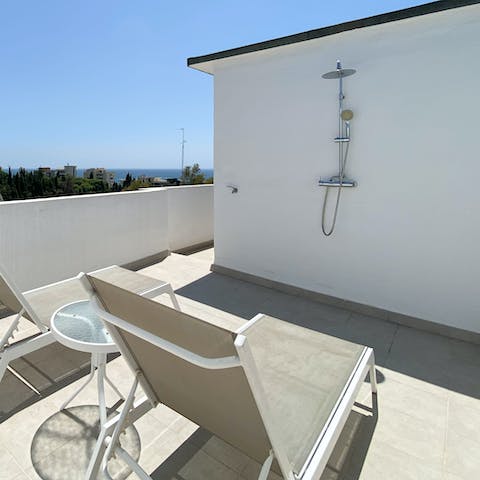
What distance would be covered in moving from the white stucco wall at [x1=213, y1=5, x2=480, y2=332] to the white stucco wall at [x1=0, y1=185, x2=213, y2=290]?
4.85 ft

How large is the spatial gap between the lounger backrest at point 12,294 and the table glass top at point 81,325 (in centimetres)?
20

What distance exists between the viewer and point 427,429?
1898 millimetres

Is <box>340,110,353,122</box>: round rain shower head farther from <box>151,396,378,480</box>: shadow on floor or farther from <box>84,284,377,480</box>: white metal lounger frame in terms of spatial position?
<box>151,396,378,480</box>: shadow on floor

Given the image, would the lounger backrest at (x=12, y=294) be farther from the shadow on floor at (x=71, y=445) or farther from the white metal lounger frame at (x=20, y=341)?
the shadow on floor at (x=71, y=445)

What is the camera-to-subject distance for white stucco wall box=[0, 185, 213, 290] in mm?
3369

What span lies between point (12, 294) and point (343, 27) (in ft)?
11.9

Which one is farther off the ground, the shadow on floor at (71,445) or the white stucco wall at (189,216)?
the white stucco wall at (189,216)

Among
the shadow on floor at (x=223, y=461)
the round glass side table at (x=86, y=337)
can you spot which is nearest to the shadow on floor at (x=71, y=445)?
the round glass side table at (x=86, y=337)

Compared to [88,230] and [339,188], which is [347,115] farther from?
[88,230]

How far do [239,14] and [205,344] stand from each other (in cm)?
550

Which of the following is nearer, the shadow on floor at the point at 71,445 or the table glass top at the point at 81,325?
the shadow on floor at the point at 71,445


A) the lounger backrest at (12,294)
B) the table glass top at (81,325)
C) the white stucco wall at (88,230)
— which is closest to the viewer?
the table glass top at (81,325)

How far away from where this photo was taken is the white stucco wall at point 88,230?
11.1 feet

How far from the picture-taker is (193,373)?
47.4 inches
